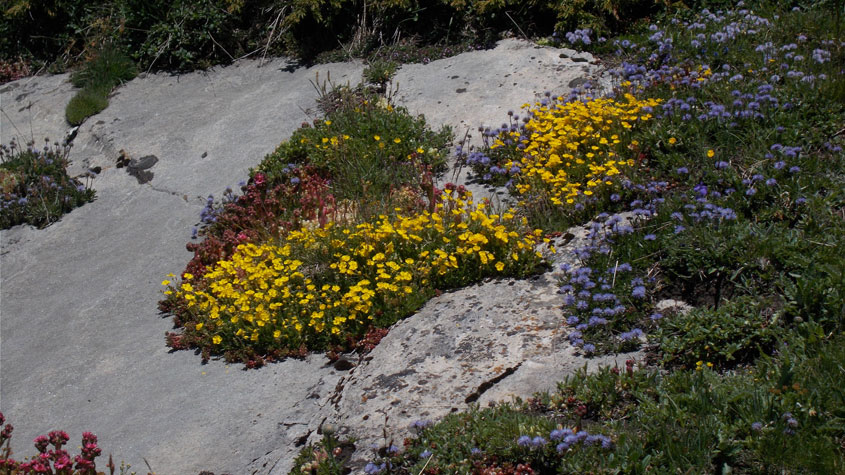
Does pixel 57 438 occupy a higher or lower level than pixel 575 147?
lower

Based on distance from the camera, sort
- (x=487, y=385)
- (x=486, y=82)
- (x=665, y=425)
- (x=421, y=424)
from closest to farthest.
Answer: (x=665, y=425) → (x=421, y=424) → (x=487, y=385) → (x=486, y=82)

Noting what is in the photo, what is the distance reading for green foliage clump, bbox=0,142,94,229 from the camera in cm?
817

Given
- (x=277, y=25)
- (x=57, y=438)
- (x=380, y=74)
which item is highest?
(x=277, y=25)

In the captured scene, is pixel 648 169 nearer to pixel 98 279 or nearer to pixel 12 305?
pixel 98 279

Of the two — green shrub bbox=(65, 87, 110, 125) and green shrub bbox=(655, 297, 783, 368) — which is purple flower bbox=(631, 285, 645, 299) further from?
green shrub bbox=(65, 87, 110, 125)

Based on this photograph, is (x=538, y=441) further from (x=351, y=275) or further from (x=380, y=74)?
(x=380, y=74)

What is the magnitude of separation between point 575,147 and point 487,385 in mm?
2636

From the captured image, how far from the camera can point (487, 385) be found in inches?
173

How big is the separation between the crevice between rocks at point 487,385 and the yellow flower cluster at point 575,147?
1.83 m

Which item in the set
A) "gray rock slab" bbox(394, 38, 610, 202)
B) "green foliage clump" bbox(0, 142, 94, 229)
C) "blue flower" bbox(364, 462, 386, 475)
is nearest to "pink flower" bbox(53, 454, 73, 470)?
"blue flower" bbox(364, 462, 386, 475)

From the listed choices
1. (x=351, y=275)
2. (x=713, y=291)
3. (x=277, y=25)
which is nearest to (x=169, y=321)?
(x=351, y=275)

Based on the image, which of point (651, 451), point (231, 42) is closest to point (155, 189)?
point (231, 42)

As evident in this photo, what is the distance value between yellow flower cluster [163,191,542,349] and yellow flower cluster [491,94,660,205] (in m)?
0.53

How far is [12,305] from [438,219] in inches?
169
